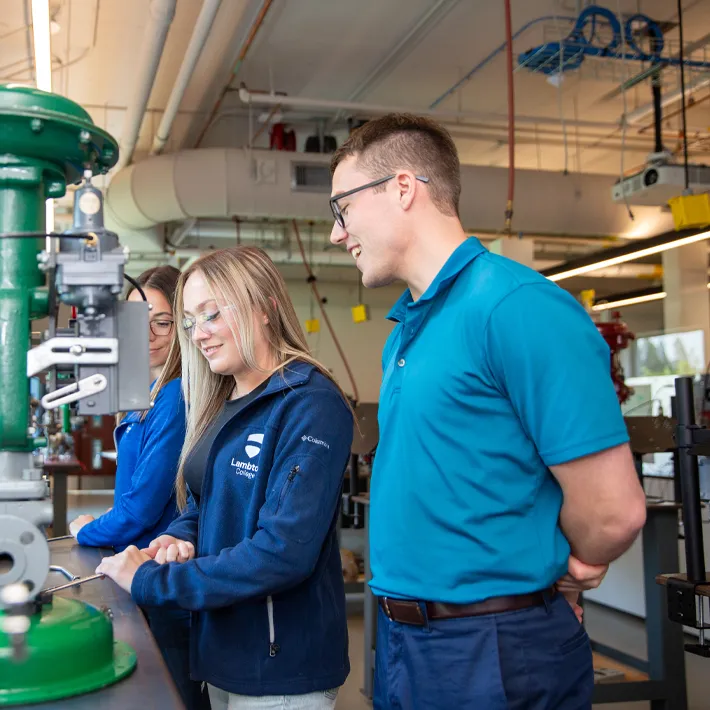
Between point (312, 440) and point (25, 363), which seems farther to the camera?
point (312, 440)

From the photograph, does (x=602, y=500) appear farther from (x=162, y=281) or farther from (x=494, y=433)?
(x=162, y=281)

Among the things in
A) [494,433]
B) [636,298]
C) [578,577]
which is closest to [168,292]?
[494,433]

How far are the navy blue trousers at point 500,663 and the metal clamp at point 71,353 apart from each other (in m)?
0.58

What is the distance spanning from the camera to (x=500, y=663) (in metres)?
1.11

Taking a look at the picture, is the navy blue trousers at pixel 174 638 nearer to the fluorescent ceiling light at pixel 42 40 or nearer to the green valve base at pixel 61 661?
the green valve base at pixel 61 661

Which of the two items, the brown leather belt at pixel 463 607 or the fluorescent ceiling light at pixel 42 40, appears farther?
the fluorescent ceiling light at pixel 42 40

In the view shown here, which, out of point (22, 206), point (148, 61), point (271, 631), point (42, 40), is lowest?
point (271, 631)

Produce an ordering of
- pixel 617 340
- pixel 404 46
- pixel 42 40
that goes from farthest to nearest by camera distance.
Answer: pixel 404 46 → pixel 617 340 → pixel 42 40

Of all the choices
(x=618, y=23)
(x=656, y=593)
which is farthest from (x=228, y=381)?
(x=618, y=23)

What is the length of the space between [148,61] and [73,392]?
12.6ft

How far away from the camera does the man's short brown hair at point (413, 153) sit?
4.32 feet

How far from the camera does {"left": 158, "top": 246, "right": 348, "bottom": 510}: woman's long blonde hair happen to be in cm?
157

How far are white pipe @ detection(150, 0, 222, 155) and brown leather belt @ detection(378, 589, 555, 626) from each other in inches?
132

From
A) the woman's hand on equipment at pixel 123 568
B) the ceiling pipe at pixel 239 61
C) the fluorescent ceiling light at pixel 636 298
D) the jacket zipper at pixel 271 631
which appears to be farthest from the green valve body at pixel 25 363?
the fluorescent ceiling light at pixel 636 298
